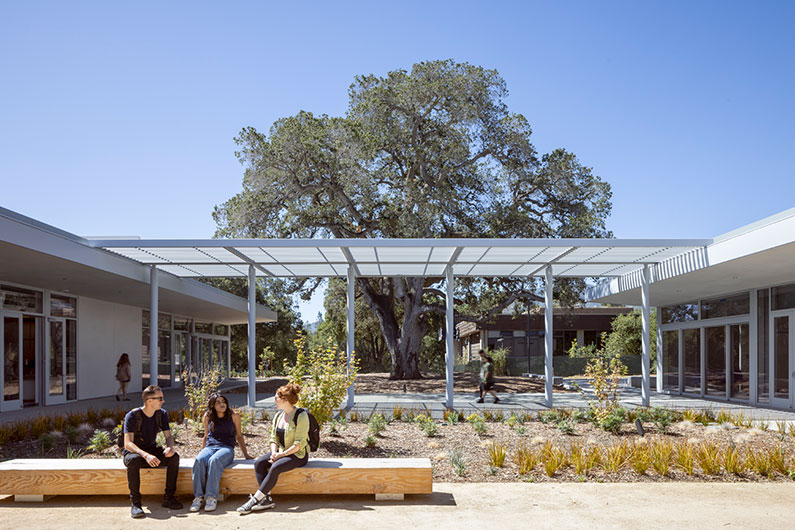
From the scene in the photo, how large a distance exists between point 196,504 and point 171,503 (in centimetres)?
25

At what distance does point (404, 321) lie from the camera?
79.0ft

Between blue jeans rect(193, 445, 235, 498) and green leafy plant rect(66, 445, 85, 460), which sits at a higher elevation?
blue jeans rect(193, 445, 235, 498)

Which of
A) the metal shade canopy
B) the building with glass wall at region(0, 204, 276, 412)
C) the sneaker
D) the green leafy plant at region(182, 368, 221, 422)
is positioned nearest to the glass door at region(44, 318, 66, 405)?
the building with glass wall at region(0, 204, 276, 412)

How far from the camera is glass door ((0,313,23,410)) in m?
14.5

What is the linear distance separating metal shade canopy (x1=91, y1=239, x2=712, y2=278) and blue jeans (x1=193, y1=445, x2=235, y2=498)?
20.6ft

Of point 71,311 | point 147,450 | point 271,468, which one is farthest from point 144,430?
point 71,311

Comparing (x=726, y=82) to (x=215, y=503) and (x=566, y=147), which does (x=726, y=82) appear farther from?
(x=215, y=503)

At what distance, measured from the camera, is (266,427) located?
420 inches

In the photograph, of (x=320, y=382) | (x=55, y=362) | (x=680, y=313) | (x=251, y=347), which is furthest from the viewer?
(x=680, y=313)

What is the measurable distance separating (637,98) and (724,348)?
7.80 meters

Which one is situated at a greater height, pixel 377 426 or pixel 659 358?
pixel 377 426

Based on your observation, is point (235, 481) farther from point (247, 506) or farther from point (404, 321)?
point (404, 321)

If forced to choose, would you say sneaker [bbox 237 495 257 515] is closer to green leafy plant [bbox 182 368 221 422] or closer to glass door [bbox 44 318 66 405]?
green leafy plant [bbox 182 368 221 422]

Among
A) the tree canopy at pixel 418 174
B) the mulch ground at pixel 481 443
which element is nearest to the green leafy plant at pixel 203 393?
the mulch ground at pixel 481 443
